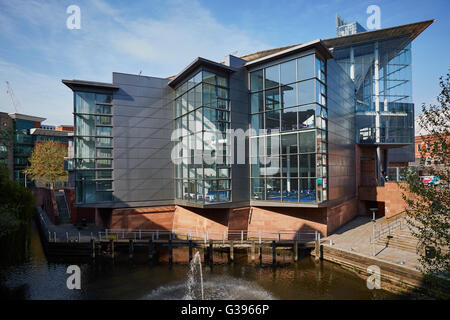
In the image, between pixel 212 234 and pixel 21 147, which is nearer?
pixel 212 234

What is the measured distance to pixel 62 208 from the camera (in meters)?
32.2

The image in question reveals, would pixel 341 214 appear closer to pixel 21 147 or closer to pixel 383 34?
pixel 383 34

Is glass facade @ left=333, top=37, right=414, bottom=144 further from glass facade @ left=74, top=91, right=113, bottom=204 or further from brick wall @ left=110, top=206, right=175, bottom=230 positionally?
glass facade @ left=74, top=91, right=113, bottom=204

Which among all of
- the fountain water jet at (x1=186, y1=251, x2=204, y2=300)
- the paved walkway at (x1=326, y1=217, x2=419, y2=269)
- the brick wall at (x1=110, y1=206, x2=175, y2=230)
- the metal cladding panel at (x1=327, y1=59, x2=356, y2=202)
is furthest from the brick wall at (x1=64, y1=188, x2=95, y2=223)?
the metal cladding panel at (x1=327, y1=59, x2=356, y2=202)

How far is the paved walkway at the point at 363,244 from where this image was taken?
53.1 ft

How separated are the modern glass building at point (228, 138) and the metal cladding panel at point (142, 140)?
3.6 inches

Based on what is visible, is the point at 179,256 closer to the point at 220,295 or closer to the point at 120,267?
the point at 120,267

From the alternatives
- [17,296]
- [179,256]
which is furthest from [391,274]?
[17,296]

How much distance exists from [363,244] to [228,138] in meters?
13.3

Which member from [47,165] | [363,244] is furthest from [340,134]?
[47,165]

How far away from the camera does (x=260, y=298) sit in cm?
1371

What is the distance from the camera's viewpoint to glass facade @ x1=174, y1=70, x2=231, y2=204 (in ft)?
69.0

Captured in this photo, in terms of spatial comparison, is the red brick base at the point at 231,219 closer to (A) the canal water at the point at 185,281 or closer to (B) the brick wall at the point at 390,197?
(A) the canal water at the point at 185,281

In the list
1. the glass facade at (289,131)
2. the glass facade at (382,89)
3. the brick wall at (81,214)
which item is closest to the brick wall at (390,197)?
the glass facade at (382,89)
